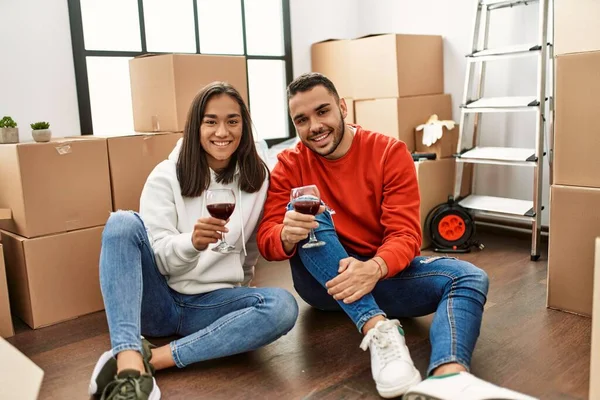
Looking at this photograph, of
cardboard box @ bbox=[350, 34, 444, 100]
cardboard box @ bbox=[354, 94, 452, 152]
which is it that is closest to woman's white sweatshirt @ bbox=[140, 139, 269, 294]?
cardboard box @ bbox=[354, 94, 452, 152]

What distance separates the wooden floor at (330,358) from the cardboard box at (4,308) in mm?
47

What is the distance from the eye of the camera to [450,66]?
11.9 ft

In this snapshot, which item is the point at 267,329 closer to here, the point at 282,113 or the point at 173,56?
the point at 173,56

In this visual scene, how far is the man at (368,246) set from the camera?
1.57m

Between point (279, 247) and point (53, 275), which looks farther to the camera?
point (53, 275)

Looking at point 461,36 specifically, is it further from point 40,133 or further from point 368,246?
point 40,133

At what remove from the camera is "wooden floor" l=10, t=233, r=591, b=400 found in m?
1.64

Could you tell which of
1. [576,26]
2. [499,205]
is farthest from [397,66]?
[576,26]

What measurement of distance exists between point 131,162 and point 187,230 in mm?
751

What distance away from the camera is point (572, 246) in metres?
2.13

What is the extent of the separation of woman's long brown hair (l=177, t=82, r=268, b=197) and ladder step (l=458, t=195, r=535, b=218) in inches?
63.6

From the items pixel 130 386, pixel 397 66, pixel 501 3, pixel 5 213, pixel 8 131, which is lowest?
pixel 130 386

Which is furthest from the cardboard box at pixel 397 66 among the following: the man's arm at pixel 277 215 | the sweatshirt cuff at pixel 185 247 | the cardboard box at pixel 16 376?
the cardboard box at pixel 16 376

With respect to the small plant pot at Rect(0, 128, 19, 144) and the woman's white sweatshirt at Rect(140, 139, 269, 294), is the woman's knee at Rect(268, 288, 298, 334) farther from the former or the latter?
the small plant pot at Rect(0, 128, 19, 144)
